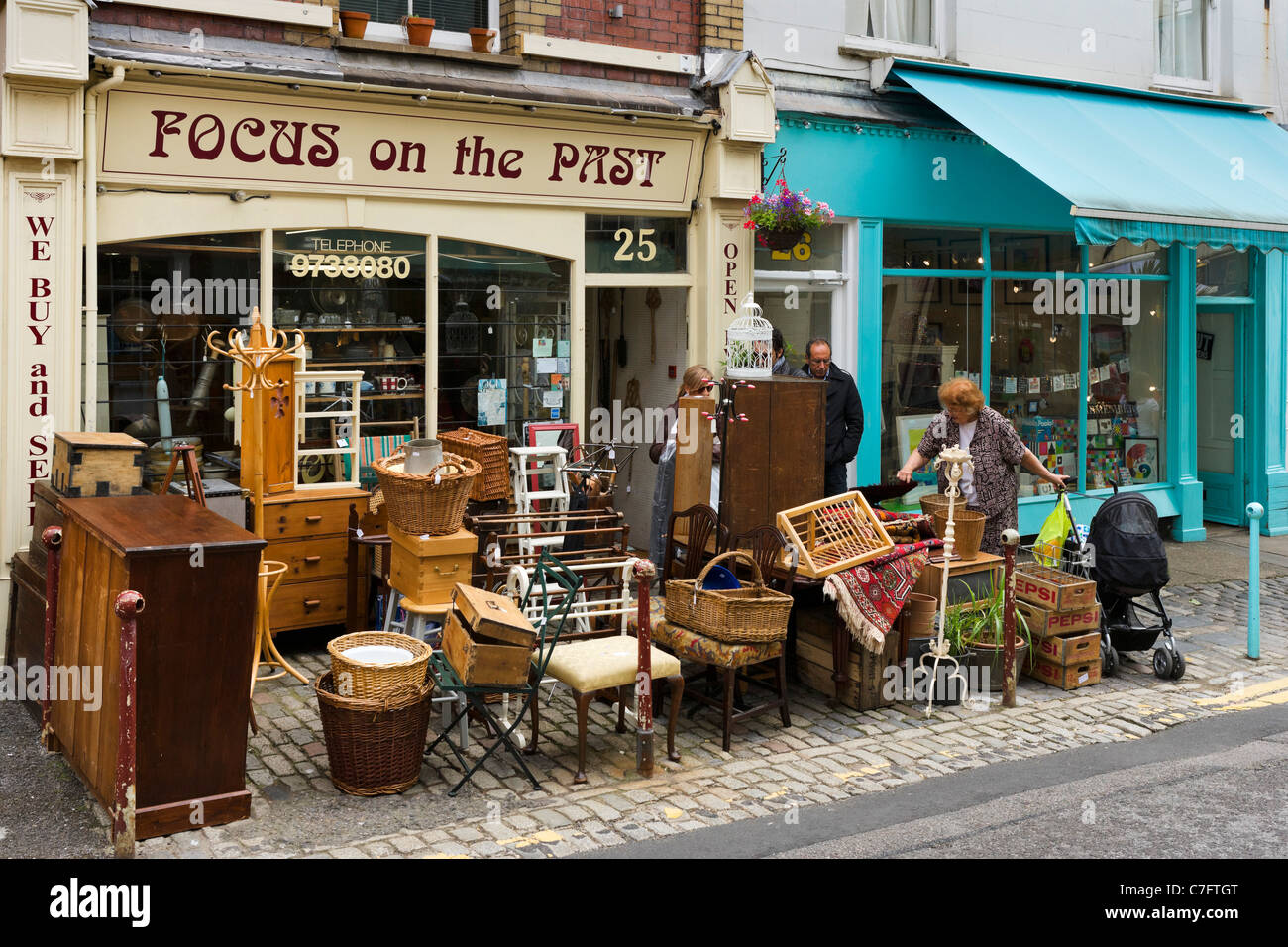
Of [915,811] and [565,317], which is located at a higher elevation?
[565,317]

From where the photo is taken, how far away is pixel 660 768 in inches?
289

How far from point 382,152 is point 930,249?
5669 millimetres

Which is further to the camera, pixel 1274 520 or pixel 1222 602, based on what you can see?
pixel 1274 520

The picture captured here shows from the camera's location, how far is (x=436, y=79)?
1027cm

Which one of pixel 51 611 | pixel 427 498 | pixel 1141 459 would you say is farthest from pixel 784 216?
pixel 51 611

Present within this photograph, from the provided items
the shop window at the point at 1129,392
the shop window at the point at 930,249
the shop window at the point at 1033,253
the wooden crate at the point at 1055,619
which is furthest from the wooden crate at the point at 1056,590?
the shop window at the point at 1129,392

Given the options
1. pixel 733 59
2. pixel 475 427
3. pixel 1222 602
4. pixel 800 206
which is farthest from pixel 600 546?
pixel 1222 602

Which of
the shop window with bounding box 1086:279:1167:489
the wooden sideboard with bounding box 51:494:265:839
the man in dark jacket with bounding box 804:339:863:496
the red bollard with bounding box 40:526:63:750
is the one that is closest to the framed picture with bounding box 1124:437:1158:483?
the shop window with bounding box 1086:279:1167:489

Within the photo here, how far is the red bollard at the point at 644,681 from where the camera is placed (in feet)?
23.3

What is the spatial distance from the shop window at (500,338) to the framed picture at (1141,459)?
7.03 m

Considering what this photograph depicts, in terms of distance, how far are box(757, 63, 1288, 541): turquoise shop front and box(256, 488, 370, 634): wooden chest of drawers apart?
5.29 m

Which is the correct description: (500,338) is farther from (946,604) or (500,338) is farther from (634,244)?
(946,604)

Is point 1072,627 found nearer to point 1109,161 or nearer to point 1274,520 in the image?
point 1109,161

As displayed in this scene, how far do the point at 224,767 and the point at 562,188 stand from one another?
6131 millimetres
